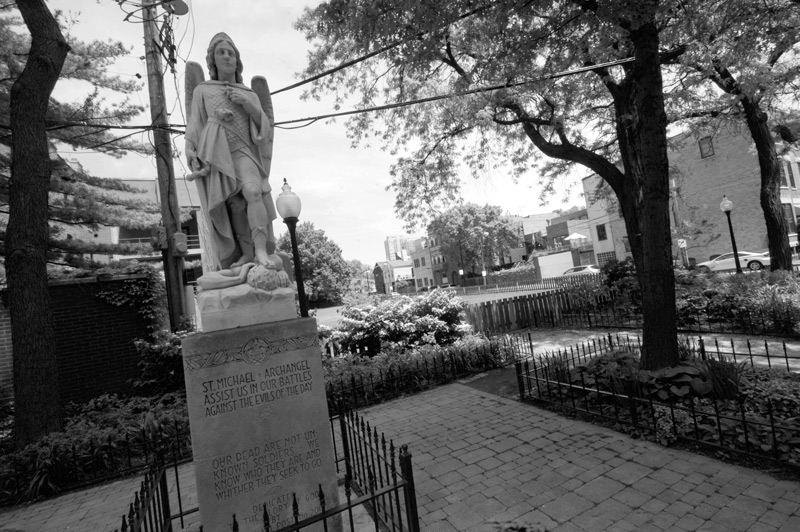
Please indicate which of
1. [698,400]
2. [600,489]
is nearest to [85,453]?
[600,489]

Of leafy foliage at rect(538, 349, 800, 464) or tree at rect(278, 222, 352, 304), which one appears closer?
leafy foliage at rect(538, 349, 800, 464)

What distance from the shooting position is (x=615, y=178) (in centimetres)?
1088

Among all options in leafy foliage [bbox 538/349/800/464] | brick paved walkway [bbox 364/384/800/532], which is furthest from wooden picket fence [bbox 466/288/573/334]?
brick paved walkway [bbox 364/384/800/532]

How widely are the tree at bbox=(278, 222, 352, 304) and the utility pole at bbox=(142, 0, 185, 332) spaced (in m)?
35.3

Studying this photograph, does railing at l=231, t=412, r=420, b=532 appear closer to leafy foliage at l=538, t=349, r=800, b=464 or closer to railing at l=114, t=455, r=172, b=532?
railing at l=114, t=455, r=172, b=532

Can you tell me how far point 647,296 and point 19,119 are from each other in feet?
34.3

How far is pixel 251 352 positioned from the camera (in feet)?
10.4

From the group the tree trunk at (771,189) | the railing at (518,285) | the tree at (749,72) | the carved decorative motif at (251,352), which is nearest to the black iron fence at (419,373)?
the carved decorative motif at (251,352)

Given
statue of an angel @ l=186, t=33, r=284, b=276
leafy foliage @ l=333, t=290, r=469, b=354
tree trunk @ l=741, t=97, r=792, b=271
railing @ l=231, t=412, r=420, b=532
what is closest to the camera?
railing @ l=231, t=412, r=420, b=532

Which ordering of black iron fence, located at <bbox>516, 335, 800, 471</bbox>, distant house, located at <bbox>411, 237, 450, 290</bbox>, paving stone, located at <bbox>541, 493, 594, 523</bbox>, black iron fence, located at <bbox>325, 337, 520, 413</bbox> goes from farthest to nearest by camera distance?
distant house, located at <bbox>411, 237, 450, 290</bbox> < black iron fence, located at <bbox>325, 337, 520, 413</bbox> < black iron fence, located at <bbox>516, 335, 800, 471</bbox> < paving stone, located at <bbox>541, 493, 594, 523</bbox>

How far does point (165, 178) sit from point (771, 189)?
18039 mm

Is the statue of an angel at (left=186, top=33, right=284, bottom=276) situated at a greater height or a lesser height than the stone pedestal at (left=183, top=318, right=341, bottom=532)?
greater

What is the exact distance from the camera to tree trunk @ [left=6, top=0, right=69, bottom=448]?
6.05 m

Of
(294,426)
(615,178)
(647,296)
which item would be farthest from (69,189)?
(615,178)
